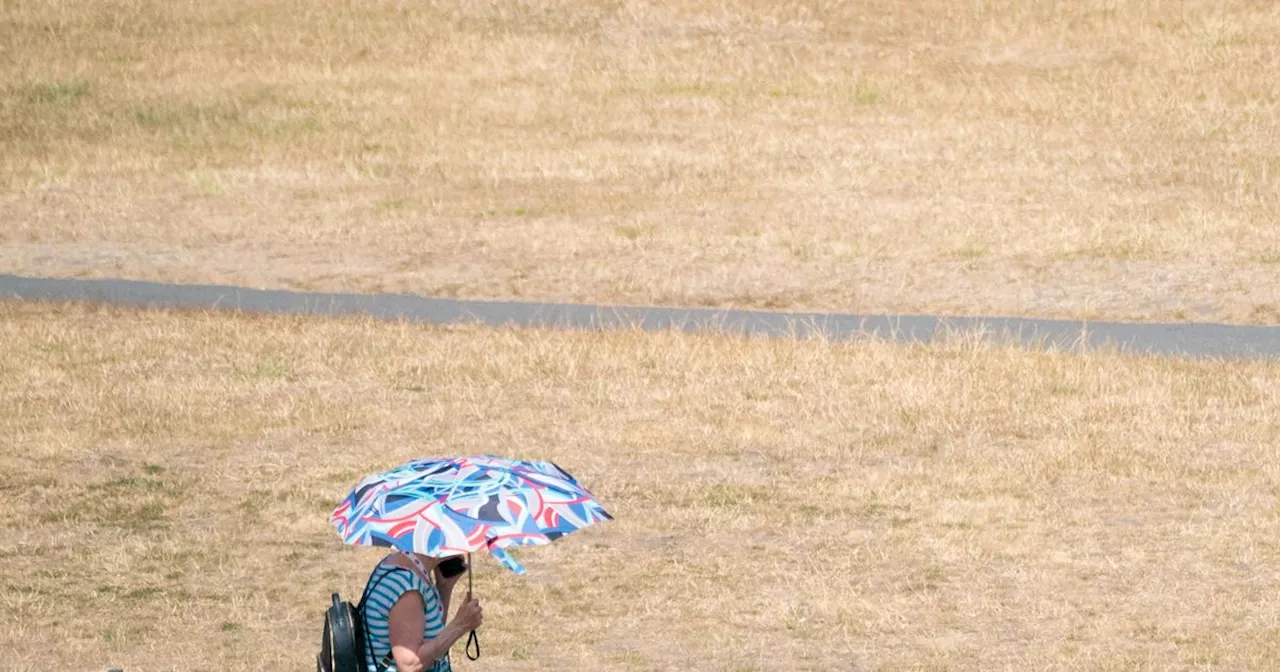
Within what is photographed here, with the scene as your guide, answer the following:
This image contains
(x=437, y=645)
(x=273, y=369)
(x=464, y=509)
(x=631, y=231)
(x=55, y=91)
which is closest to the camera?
(x=464, y=509)

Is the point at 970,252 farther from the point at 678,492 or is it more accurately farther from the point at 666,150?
the point at 678,492

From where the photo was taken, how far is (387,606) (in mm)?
6586

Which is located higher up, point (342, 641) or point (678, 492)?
point (342, 641)

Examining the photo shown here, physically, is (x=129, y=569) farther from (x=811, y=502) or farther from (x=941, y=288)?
(x=941, y=288)

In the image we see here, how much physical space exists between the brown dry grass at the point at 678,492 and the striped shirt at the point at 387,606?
3039 mm

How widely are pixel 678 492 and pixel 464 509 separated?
264 inches

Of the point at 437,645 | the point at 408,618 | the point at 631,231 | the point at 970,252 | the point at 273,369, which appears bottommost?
the point at 273,369

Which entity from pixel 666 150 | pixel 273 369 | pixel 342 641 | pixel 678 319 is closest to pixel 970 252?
pixel 678 319

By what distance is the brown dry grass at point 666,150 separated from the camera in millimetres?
23953

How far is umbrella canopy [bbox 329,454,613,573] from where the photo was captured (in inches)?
251

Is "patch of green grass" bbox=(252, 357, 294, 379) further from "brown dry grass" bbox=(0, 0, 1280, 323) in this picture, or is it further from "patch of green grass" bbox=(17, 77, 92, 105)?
"patch of green grass" bbox=(17, 77, 92, 105)

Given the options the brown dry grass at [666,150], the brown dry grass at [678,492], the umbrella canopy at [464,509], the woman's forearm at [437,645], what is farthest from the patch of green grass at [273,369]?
the woman's forearm at [437,645]

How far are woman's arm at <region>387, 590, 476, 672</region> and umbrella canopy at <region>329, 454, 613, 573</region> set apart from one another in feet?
0.72

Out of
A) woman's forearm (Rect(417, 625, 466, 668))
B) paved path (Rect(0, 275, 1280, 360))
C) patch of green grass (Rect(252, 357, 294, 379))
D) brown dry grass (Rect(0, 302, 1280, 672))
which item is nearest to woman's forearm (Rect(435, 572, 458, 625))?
woman's forearm (Rect(417, 625, 466, 668))
